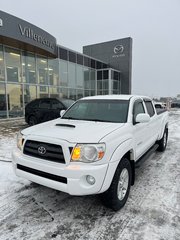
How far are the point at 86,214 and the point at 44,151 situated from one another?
1151mm

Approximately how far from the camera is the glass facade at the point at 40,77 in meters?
12.8

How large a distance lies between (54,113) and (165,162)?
5.84 meters

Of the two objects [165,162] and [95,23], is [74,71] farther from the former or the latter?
[95,23]

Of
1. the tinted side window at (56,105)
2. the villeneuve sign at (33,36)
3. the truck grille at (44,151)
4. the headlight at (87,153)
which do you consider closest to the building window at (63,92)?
the villeneuve sign at (33,36)

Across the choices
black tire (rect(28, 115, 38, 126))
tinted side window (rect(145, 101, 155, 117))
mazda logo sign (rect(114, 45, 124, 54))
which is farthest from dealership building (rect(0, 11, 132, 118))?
tinted side window (rect(145, 101, 155, 117))

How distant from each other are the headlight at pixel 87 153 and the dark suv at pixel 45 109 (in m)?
6.58

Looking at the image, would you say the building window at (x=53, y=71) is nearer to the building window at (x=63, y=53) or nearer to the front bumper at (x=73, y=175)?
the building window at (x=63, y=53)

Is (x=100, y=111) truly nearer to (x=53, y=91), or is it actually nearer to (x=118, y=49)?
(x=53, y=91)

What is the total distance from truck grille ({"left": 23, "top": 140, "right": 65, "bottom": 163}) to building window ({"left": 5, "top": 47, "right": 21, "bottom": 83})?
38.2 ft

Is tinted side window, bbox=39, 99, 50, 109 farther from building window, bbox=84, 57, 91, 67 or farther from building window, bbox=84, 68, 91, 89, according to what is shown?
building window, bbox=84, 57, 91, 67

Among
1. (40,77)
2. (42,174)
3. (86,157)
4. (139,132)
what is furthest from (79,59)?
(86,157)

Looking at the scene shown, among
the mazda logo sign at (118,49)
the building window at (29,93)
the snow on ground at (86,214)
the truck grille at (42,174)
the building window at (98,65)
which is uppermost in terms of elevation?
the mazda logo sign at (118,49)

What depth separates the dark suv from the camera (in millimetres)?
9008

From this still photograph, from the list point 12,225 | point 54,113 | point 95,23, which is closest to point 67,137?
point 12,225
